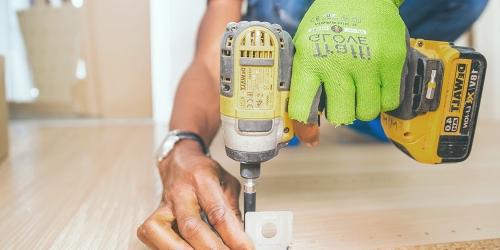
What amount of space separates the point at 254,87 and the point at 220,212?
0.73 ft

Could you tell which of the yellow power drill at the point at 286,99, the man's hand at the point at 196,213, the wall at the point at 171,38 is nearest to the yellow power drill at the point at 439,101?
the yellow power drill at the point at 286,99

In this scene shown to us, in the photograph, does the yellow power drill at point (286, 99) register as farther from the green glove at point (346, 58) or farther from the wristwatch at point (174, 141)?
the wristwatch at point (174, 141)

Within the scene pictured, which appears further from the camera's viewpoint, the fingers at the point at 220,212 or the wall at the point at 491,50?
the wall at the point at 491,50

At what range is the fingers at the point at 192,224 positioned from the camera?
0.77 metres

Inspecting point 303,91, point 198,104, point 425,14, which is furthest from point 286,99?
point 425,14

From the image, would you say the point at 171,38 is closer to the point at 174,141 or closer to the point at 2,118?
the point at 2,118

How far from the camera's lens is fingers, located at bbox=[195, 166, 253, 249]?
0.78m

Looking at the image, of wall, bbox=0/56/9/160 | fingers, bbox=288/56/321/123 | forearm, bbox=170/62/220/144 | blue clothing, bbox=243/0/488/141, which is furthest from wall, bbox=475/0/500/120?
wall, bbox=0/56/9/160

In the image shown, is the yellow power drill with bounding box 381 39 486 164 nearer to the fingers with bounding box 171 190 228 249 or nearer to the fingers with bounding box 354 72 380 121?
the fingers with bounding box 354 72 380 121

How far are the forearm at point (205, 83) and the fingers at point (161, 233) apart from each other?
30 centimetres

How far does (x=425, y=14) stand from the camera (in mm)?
1526

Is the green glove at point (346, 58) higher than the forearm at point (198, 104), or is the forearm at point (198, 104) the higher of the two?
the green glove at point (346, 58)

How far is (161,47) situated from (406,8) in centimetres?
125

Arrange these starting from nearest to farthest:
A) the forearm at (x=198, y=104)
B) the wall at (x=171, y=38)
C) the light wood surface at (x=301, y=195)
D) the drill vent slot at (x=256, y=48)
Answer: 1. the drill vent slot at (x=256, y=48)
2. the light wood surface at (x=301, y=195)
3. the forearm at (x=198, y=104)
4. the wall at (x=171, y=38)
